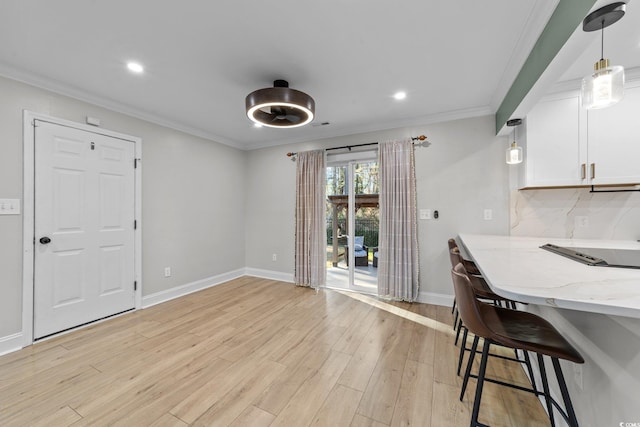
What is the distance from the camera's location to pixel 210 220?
425 cm

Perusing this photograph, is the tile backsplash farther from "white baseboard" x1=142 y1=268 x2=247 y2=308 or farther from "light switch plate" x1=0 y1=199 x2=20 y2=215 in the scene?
"light switch plate" x1=0 y1=199 x2=20 y2=215

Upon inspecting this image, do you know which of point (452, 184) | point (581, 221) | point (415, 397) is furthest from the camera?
point (452, 184)

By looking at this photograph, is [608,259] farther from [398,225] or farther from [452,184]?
[398,225]

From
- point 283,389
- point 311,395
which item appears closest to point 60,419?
point 283,389

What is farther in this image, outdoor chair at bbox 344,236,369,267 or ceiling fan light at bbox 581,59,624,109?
outdoor chair at bbox 344,236,369,267

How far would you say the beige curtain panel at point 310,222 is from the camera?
13.4ft

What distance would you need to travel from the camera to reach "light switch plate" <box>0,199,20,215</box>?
2.24 meters

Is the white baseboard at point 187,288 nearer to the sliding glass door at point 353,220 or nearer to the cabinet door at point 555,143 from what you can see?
the sliding glass door at point 353,220

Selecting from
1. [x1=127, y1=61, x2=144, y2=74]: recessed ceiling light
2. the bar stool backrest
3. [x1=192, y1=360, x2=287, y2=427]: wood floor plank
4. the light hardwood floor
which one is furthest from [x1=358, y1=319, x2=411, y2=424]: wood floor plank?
[x1=127, y1=61, x2=144, y2=74]: recessed ceiling light

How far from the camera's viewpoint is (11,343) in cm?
226

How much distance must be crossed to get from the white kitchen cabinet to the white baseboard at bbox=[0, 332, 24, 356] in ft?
17.1

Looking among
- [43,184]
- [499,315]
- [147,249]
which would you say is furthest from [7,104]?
[499,315]

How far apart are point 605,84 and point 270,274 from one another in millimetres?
4538

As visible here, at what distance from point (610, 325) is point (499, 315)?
1.53 ft
